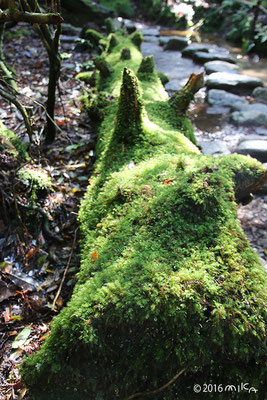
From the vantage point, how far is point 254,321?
5.46 feet

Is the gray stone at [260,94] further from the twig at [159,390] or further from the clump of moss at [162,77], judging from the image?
the twig at [159,390]

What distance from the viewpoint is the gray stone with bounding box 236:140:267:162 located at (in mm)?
4973

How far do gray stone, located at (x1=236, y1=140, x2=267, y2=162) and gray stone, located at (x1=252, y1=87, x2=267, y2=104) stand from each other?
279 cm

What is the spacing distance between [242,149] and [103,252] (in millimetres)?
3864

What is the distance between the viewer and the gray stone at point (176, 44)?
10831 mm

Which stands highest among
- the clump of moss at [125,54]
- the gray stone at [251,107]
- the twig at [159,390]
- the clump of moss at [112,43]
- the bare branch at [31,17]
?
the bare branch at [31,17]

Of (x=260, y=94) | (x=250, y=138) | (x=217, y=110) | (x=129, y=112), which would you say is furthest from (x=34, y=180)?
(x=260, y=94)

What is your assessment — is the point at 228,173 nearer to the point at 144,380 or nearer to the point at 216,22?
the point at 144,380

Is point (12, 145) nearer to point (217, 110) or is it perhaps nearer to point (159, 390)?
point (159, 390)

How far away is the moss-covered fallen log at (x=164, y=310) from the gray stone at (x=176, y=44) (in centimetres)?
1016

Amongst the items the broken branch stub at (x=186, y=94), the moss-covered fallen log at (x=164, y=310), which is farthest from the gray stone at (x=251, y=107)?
the moss-covered fallen log at (x=164, y=310)

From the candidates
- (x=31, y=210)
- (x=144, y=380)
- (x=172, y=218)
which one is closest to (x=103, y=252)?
(x=172, y=218)

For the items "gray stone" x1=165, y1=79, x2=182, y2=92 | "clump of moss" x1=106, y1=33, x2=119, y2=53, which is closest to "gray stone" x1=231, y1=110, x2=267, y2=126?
"gray stone" x1=165, y1=79, x2=182, y2=92

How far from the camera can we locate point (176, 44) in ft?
35.8
